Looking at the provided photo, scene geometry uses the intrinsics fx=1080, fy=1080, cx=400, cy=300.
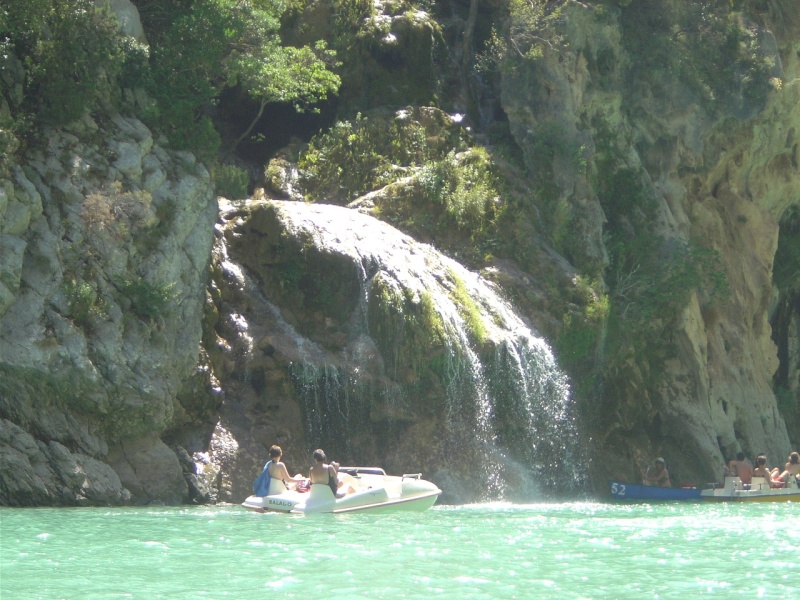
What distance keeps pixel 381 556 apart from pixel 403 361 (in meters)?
9.21

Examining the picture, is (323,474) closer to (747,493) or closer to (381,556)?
(381,556)

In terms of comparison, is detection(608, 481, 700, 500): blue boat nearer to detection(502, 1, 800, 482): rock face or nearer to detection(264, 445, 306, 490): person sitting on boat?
detection(502, 1, 800, 482): rock face

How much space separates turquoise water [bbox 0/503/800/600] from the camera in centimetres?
995

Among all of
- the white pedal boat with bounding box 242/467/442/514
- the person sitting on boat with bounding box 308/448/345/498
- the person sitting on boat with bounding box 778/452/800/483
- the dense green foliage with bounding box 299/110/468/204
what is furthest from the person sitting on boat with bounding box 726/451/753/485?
the person sitting on boat with bounding box 308/448/345/498

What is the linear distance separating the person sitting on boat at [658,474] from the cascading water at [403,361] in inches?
153

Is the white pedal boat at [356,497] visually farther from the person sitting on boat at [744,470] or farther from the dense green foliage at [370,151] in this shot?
the person sitting on boat at [744,470]

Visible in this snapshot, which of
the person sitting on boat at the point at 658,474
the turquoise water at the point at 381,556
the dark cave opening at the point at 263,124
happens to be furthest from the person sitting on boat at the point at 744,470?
the dark cave opening at the point at 263,124

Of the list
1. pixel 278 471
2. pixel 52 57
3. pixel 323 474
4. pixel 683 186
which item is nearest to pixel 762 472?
pixel 683 186

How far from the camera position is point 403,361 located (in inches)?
818

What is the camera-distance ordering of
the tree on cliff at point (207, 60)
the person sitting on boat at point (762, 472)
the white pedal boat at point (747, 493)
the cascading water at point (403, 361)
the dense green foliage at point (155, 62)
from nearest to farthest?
1. the dense green foliage at point (155, 62)
2. the cascading water at point (403, 361)
3. the tree on cliff at point (207, 60)
4. the white pedal boat at point (747, 493)
5. the person sitting on boat at point (762, 472)

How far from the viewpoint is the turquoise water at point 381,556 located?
9.95 m

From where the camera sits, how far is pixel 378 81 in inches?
1129

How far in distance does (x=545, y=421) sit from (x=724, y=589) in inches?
484

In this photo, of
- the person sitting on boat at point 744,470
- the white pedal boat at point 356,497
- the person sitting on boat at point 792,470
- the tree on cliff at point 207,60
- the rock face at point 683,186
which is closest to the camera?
the white pedal boat at point 356,497
